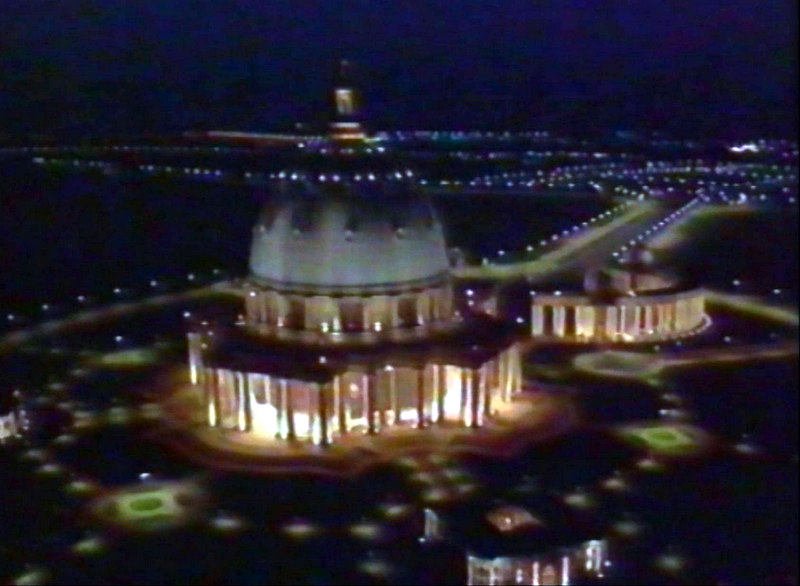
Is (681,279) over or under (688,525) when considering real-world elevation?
over

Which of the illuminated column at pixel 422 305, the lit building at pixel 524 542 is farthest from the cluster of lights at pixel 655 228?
the lit building at pixel 524 542

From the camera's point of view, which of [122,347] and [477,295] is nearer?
[122,347]

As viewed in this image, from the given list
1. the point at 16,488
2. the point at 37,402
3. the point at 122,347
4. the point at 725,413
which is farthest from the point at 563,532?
the point at 122,347

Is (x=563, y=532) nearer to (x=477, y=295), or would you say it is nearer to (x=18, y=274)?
(x=477, y=295)

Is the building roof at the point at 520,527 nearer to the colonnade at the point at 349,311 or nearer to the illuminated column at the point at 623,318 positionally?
the colonnade at the point at 349,311

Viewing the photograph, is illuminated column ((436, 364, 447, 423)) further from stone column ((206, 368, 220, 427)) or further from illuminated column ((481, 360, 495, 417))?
stone column ((206, 368, 220, 427))

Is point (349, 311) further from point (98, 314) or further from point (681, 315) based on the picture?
point (98, 314)

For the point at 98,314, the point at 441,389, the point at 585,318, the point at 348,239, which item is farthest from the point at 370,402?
the point at 98,314
